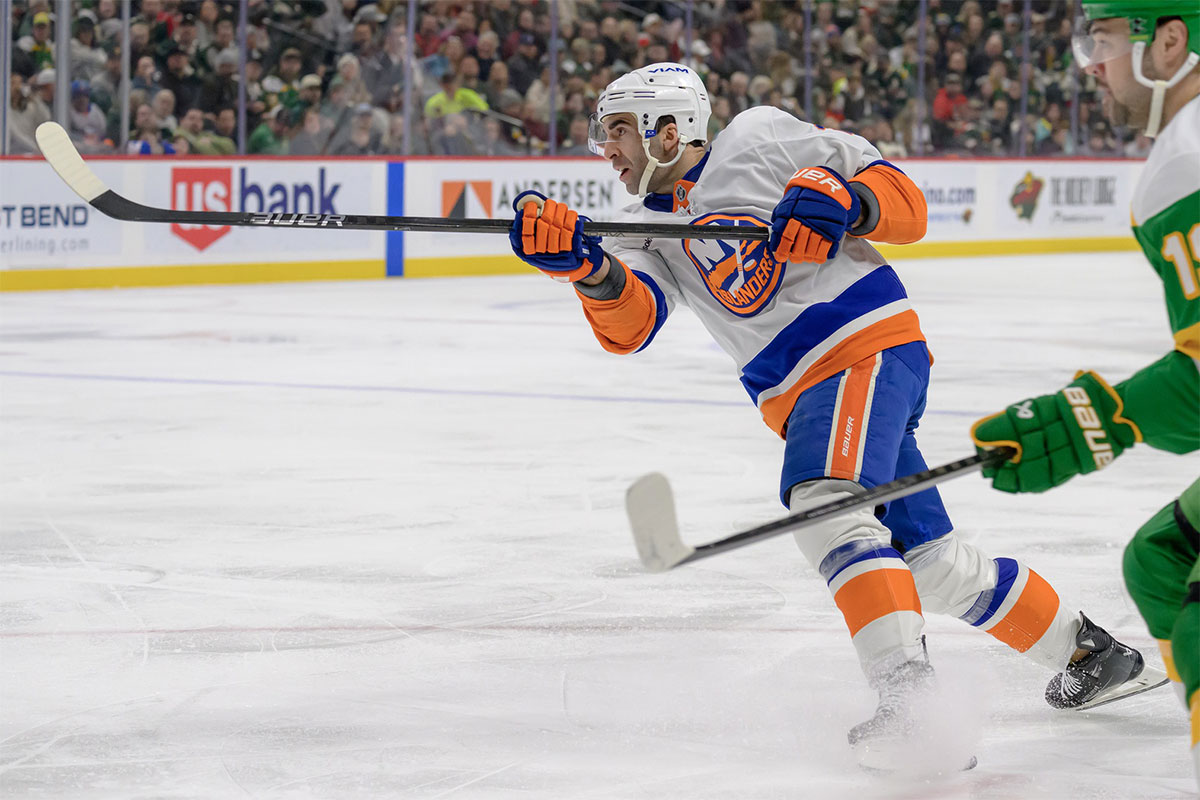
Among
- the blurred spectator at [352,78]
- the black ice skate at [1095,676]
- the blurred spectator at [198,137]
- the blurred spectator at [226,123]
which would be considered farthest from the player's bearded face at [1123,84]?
the blurred spectator at [352,78]

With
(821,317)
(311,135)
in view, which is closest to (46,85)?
(311,135)

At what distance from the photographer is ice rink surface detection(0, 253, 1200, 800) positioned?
89.7 inches

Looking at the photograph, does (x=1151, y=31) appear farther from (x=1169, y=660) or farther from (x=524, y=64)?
(x=524, y=64)

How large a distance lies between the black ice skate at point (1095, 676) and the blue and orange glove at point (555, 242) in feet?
2.99

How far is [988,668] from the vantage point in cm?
274

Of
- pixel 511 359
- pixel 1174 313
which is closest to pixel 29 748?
pixel 1174 313

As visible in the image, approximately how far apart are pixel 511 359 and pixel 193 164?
13.0ft

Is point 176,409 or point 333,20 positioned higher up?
point 333,20

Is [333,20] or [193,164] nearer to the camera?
[193,164]

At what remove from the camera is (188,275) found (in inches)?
396

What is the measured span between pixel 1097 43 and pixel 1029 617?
1.00 m

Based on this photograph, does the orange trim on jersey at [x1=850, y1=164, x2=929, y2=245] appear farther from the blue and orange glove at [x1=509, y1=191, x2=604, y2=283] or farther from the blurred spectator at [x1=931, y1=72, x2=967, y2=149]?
the blurred spectator at [x1=931, y1=72, x2=967, y2=149]

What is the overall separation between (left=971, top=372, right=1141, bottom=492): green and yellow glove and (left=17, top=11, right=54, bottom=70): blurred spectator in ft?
27.9

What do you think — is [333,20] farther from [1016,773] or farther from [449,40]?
[1016,773]
